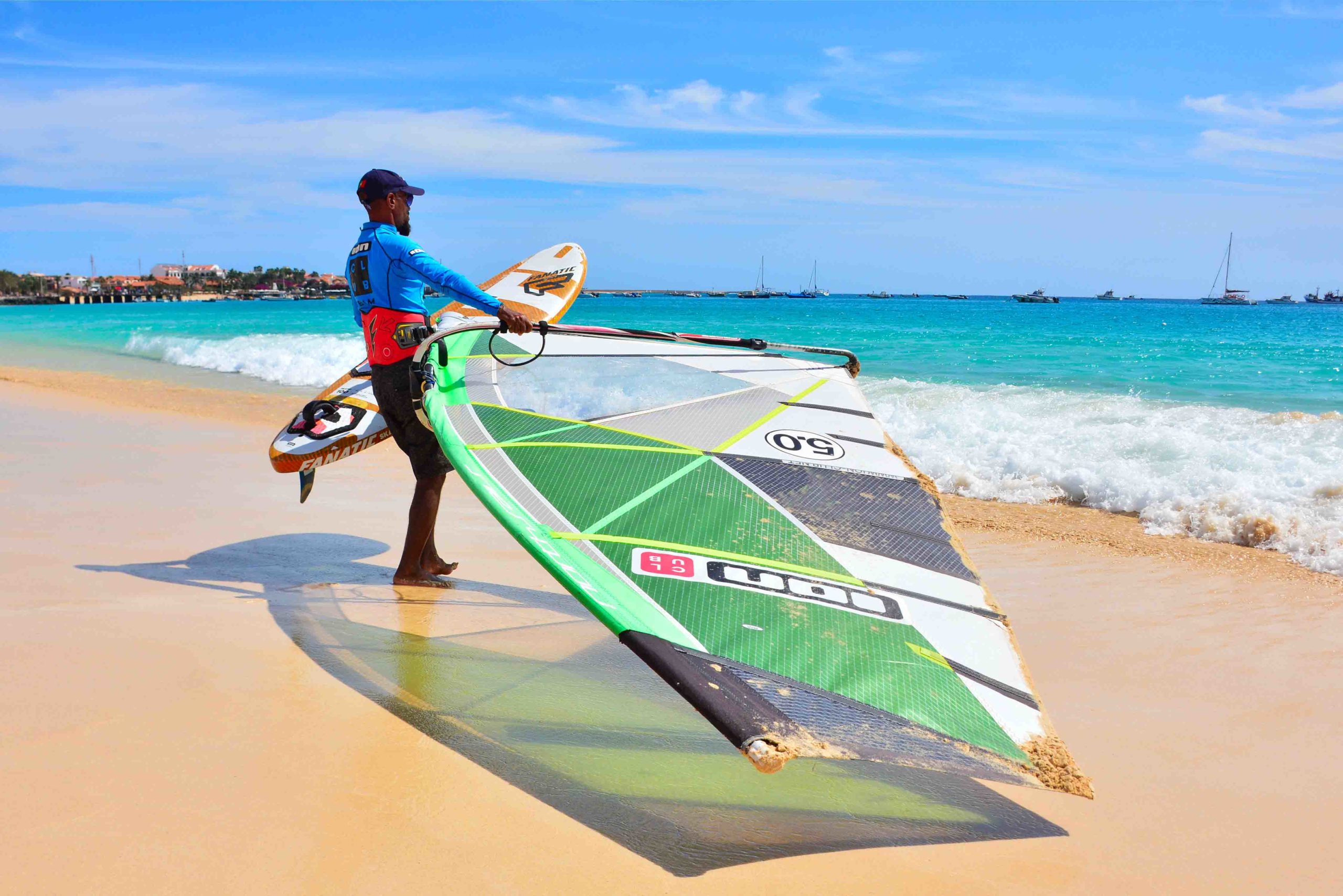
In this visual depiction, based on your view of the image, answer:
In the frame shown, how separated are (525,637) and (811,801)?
1545mm

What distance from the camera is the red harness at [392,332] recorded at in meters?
3.89

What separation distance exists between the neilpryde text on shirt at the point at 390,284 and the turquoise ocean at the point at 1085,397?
463 cm

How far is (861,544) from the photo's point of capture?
2.90 meters

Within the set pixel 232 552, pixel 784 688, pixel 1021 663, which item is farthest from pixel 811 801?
pixel 232 552

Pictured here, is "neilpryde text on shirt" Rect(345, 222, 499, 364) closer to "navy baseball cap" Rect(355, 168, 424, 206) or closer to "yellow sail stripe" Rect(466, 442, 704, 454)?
"navy baseball cap" Rect(355, 168, 424, 206)

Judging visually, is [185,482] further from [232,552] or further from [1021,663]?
[1021,663]

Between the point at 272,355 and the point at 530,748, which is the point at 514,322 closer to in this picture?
the point at 530,748

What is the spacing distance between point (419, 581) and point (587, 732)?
1.67m

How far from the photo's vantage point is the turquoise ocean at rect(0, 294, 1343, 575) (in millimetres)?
5969

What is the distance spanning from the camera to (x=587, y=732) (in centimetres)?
285

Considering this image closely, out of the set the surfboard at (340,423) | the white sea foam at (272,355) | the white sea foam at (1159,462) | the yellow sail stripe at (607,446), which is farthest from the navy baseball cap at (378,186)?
the white sea foam at (272,355)

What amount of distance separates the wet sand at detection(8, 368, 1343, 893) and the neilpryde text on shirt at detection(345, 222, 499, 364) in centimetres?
113

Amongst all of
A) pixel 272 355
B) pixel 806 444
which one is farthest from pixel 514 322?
pixel 272 355

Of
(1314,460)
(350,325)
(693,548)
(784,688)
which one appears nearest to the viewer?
(784,688)
